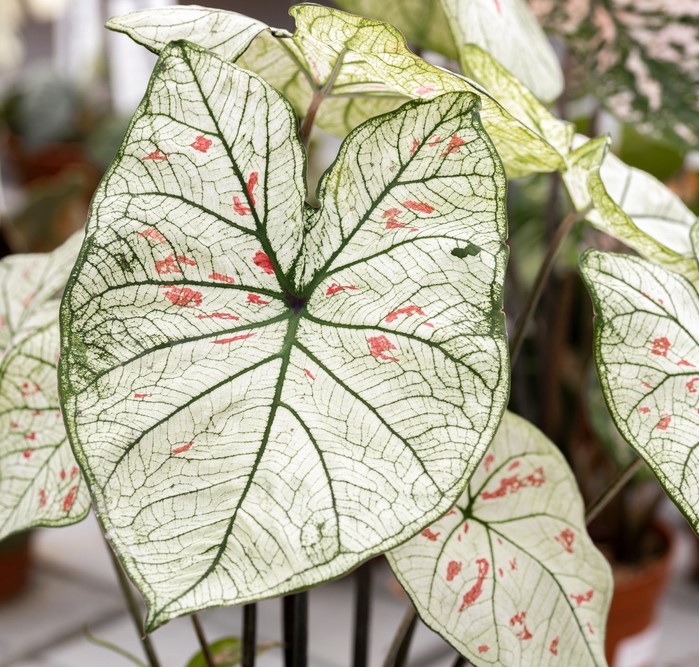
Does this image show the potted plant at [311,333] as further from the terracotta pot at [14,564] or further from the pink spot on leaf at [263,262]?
the terracotta pot at [14,564]

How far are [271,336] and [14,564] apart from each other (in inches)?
43.0

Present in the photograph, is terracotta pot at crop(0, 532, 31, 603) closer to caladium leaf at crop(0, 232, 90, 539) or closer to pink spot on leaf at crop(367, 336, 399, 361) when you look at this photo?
caladium leaf at crop(0, 232, 90, 539)

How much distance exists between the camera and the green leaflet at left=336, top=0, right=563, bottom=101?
2.40 feet

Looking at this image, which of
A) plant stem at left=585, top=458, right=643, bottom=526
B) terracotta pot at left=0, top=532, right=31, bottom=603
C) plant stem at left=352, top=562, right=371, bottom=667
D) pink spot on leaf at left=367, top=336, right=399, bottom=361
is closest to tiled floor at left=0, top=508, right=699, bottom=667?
terracotta pot at left=0, top=532, right=31, bottom=603

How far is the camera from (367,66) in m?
0.58

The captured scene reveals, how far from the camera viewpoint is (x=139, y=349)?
1.65 feet

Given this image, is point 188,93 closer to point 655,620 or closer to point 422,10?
point 422,10

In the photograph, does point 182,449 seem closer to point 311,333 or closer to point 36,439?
point 311,333

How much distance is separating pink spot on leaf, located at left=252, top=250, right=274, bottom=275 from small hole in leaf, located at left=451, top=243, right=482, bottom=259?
0.11 metres

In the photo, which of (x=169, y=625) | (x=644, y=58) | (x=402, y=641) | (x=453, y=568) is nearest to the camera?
(x=453, y=568)

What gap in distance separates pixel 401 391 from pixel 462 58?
0.30 m

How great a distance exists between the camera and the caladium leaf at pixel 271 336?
1.49ft

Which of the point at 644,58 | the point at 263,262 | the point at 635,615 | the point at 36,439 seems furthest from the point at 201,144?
the point at 635,615

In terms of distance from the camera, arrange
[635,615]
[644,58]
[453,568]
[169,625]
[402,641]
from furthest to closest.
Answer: [169,625]
[635,615]
[644,58]
[402,641]
[453,568]
